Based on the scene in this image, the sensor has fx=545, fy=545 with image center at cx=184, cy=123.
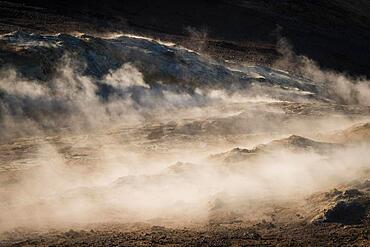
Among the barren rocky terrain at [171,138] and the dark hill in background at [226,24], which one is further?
the dark hill in background at [226,24]

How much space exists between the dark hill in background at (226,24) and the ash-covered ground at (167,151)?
650 centimetres

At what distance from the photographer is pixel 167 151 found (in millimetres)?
19375

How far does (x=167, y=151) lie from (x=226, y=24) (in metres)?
23.0

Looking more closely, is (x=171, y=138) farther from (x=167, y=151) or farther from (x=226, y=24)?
(x=226, y=24)

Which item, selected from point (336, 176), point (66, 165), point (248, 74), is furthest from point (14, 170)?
point (248, 74)

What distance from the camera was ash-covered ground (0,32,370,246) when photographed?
44.2 ft

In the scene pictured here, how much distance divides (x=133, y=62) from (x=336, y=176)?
12.4 metres

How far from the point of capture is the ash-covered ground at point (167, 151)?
13477 millimetres

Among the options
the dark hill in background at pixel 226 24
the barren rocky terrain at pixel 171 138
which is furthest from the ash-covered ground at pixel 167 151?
the dark hill in background at pixel 226 24

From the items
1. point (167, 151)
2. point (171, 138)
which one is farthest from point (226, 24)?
point (167, 151)

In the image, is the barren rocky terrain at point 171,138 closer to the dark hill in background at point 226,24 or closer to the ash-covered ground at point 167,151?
the ash-covered ground at point 167,151

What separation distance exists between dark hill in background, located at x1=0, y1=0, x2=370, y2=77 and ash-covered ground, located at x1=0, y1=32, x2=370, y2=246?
650 cm

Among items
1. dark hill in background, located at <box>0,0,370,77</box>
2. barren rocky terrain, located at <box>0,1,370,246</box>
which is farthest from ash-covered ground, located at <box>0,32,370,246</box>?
dark hill in background, located at <box>0,0,370,77</box>

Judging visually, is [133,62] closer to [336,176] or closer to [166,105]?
[166,105]
